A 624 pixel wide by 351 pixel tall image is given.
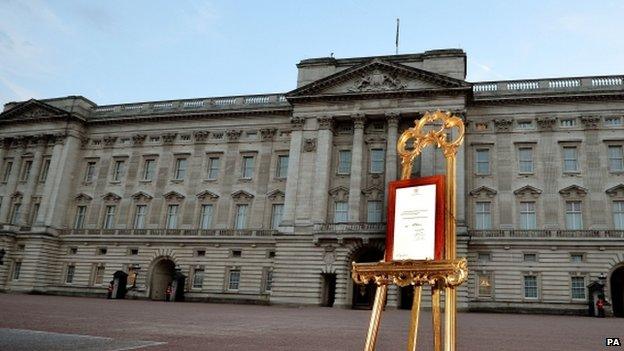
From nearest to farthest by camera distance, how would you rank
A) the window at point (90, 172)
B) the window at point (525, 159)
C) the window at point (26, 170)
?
the window at point (525, 159) → the window at point (90, 172) → the window at point (26, 170)

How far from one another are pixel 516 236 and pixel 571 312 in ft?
20.8

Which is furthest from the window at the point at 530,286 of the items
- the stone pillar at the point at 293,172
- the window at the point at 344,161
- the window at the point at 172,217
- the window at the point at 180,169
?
the window at the point at 180,169

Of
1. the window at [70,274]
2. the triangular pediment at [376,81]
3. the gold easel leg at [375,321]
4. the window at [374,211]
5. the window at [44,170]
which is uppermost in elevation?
the triangular pediment at [376,81]

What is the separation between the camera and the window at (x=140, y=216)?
4927 centimetres

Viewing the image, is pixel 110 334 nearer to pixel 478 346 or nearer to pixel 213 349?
pixel 213 349

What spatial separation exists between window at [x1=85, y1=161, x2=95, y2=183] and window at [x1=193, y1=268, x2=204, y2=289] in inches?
616

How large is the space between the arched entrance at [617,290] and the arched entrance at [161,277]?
36767mm

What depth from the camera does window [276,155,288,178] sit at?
4625cm

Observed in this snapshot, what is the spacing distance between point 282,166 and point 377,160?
351 inches

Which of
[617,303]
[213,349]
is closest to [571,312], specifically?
[617,303]

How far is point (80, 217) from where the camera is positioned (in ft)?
169

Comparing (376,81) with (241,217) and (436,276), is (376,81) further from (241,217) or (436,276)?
(436,276)

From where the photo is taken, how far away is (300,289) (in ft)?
131

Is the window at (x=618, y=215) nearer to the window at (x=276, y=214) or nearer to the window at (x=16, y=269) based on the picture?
the window at (x=276, y=214)
